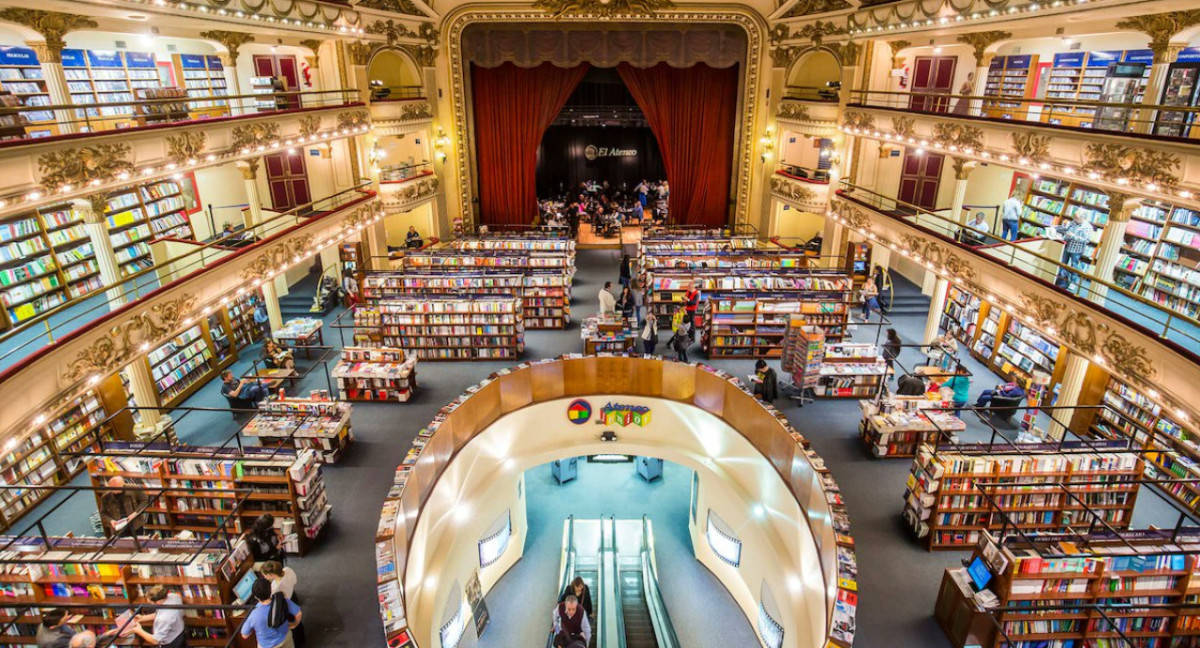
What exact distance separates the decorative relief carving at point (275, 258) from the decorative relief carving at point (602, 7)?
9.72m

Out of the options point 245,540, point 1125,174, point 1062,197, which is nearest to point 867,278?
point 1062,197

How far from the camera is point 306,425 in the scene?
9.60 m

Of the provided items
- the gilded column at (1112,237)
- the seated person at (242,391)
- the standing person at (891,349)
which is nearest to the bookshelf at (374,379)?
the seated person at (242,391)

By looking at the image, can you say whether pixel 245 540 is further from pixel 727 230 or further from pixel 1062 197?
pixel 727 230

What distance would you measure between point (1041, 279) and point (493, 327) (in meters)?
9.43

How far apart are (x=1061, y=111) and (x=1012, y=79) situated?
1747mm

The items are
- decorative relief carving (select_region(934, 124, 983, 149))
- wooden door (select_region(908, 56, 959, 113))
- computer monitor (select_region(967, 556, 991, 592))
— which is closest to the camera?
computer monitor (select_region(967, 556, 991, 592))

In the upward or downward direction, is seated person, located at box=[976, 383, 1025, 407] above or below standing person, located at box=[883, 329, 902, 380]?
below

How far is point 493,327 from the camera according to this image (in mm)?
12773

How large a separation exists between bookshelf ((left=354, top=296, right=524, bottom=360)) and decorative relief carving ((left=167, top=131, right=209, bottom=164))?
3.95 m

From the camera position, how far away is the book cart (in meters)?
6.49

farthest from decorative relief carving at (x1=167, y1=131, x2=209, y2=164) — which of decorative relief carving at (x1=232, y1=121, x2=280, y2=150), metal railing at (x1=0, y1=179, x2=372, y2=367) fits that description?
metal railing at (x1=0, y1=179, x2=372, y2=367)

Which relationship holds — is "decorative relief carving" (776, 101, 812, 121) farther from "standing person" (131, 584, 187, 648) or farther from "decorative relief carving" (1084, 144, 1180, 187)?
"standing person" (131, 584, 187, 648)

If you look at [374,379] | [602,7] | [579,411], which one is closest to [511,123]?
[602,7]
